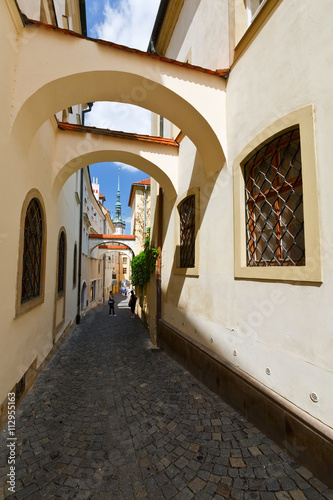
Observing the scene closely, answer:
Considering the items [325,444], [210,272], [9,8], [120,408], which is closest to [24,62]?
[9,8]

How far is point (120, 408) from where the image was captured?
3.70 m

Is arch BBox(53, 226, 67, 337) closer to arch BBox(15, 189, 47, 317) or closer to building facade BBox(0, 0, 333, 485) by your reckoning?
building facade BBox(0, 0, 333, 485)

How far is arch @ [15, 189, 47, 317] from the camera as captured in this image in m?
3.79

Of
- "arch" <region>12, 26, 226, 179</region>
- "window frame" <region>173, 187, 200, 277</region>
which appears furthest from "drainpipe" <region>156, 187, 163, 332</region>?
"arch" <region>12, 26, 226, 179</region>

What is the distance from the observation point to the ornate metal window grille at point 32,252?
429 centimetres

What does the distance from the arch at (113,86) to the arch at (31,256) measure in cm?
122

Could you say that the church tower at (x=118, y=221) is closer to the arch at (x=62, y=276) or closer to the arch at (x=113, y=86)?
the arch at (x=62, y=276)

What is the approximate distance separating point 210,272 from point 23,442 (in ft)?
11.8

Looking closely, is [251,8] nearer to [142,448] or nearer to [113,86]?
[113,86]

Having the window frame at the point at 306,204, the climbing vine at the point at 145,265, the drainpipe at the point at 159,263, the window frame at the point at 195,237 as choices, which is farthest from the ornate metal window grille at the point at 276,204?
the climbing vine at the point at 145,265

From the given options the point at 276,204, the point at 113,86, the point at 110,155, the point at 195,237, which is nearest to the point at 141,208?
the point at 110,155

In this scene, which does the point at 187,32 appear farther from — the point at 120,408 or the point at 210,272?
the point at 120,408

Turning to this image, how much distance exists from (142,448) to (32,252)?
3726 mm

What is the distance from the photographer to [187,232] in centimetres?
607
